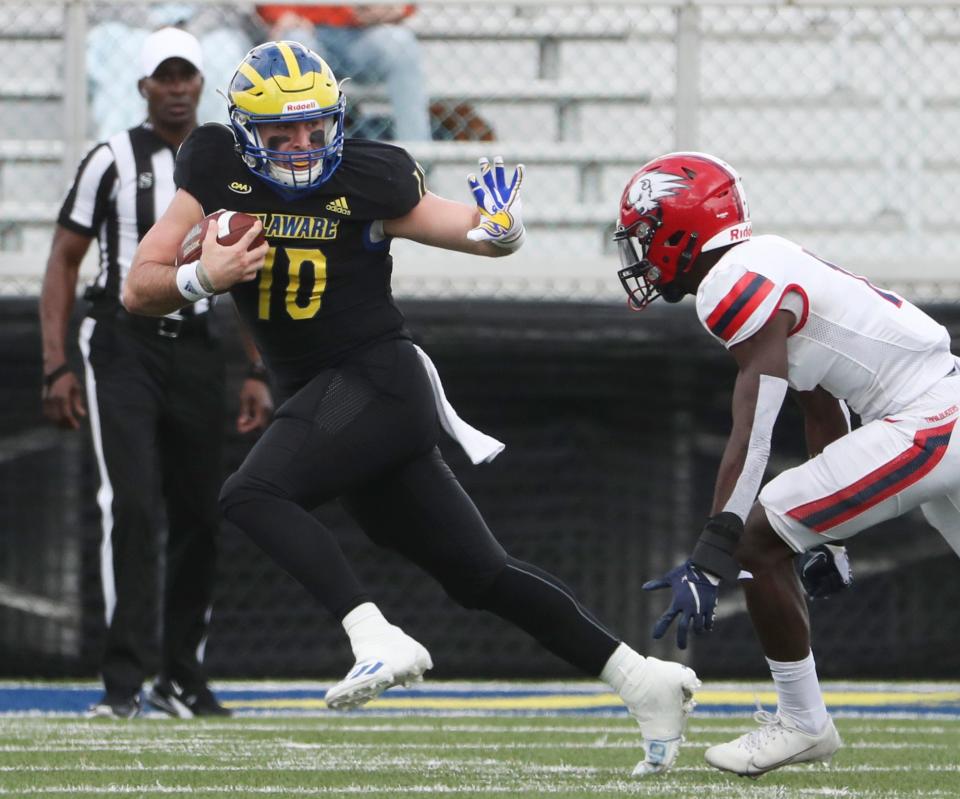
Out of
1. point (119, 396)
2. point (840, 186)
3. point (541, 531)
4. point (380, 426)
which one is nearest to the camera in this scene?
point (380, 426)

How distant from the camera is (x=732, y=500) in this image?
3.73m

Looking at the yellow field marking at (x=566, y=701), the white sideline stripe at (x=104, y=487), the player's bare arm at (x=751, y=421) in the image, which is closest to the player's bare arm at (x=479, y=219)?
the player's bare arm at (x=751, y=421)

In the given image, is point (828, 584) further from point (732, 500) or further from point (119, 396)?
point (119, 396)

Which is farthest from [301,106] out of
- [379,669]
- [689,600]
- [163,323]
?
[163,323]

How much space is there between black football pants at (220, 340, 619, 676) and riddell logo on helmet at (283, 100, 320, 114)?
1.80 feet

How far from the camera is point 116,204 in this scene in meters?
5.62

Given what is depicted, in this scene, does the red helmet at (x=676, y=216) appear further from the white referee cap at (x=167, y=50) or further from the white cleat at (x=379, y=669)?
the white referee cap at (x=167, y=50)

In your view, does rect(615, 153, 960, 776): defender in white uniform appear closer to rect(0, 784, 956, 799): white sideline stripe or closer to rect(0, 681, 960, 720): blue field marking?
rect(0, 784, 956, 799): white sideline stripe

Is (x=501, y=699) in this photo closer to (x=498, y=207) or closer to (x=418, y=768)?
(x=418, y=768)

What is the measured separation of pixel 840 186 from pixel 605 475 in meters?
1.60

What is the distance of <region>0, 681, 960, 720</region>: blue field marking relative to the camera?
5.82 meters

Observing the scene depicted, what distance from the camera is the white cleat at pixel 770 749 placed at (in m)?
3.97

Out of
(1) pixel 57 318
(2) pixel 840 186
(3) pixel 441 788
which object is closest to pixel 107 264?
(1) pixel 57 318

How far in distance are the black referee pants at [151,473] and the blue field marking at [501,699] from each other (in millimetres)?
285
